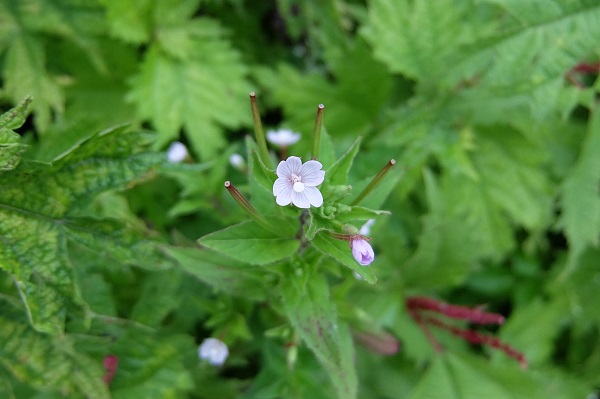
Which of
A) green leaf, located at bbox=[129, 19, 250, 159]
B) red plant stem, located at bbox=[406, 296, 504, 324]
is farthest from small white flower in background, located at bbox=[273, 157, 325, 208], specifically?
green leaf, located at bbox=[129, 19, 250, 159]

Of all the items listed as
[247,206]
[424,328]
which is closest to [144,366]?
[247,206]

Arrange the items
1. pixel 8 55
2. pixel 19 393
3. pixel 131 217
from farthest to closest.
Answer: pixel 8 55, pixel 131 217, pixel 19 393

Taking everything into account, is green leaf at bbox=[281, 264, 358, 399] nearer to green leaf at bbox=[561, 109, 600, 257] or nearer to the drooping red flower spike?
the drooping red flower spike

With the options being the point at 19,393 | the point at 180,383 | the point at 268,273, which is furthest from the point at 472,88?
the point at 19,393

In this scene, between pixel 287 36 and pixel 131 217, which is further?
pixel 287 36

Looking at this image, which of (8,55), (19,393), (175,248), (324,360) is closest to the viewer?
(324,360)

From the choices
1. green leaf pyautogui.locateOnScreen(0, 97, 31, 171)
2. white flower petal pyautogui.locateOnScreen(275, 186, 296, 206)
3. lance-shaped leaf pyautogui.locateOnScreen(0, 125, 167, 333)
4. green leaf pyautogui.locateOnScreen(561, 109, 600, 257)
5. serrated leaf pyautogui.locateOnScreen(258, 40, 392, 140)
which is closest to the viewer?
white flower petal pyautogui.locateOnScreen(275, 186, 296, 206)

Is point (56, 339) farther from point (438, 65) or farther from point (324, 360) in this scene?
point (438, 65)
